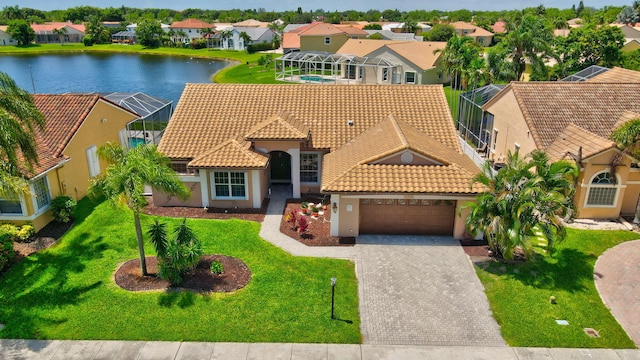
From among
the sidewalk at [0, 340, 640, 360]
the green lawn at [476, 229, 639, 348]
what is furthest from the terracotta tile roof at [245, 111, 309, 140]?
the sidewalk at [0, 340, 640, 360]

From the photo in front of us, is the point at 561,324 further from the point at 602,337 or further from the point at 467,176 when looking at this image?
the point at 467,176

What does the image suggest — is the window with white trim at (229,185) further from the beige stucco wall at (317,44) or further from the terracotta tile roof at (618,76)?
the beige stucco wall at (317,44)

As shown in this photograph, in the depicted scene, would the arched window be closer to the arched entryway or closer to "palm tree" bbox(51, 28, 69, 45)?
the arched entryway

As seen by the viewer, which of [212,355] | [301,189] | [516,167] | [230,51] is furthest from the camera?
[230,51]

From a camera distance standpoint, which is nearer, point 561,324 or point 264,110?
point 561,324

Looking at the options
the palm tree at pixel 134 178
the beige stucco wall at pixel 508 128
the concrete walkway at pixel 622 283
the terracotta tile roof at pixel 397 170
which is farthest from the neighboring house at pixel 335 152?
the palm tree at pixel 134 178

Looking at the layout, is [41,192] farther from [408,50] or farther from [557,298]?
[408,50]

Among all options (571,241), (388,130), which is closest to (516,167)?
(571,241)
